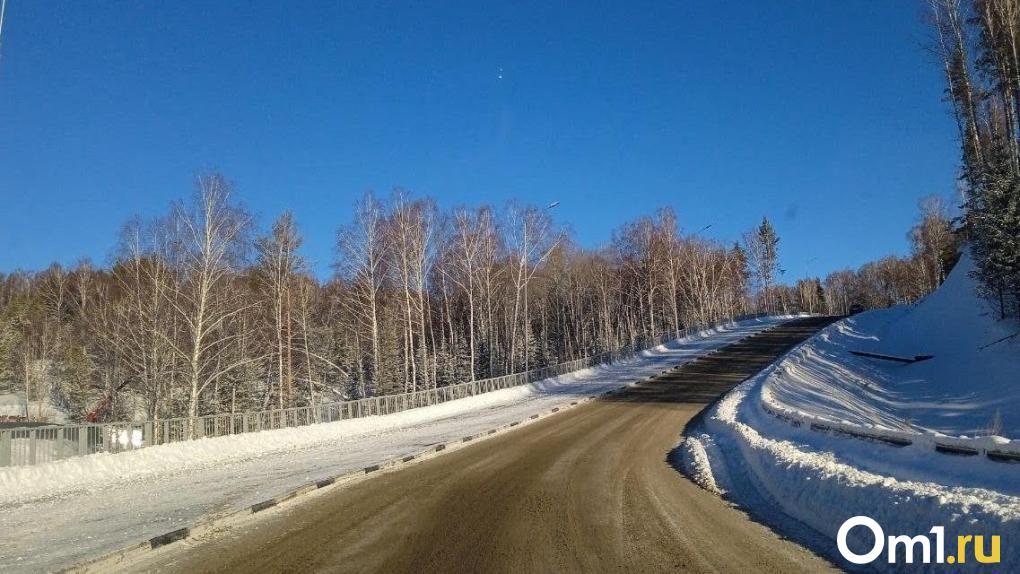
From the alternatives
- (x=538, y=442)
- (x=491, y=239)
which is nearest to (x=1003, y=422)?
(x=538, y=442)

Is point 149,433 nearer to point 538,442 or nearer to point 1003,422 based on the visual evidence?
point 538,442

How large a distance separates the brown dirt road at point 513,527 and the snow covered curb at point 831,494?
0.68 meters

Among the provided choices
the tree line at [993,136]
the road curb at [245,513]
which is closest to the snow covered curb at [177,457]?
the road curb at [245,513]

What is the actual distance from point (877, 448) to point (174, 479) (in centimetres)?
1456

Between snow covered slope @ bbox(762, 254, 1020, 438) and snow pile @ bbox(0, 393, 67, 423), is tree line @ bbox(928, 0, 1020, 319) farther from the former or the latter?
snow pile @ bbox(0, 393, 67, 423)

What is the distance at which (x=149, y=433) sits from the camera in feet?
53.7

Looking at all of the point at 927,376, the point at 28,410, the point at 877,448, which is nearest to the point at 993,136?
the point at 927,376

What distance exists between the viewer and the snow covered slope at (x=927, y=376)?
20.0 metres

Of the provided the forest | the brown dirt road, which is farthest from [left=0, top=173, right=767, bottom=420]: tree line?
the brown dirt road

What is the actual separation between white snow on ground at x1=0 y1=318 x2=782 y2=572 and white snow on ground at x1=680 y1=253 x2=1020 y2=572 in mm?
8405

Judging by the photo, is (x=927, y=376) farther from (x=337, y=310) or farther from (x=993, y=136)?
(x=337, y=310)

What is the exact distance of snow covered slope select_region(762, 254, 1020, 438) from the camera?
789 inches

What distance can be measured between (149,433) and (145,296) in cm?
2287

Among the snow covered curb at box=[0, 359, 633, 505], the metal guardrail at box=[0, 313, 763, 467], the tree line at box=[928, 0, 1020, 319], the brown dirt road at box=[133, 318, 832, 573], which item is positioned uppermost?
the tree line at box=[928, 0, 1020, 319]
